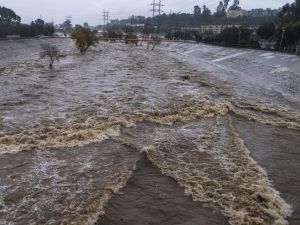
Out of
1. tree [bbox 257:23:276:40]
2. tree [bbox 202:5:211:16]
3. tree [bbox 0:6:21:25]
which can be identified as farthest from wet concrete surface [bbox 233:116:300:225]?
tree [bbox 202:5:211:16]

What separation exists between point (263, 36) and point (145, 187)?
62.6 m

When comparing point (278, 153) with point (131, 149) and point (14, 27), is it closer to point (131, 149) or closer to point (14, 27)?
point (131, 149)

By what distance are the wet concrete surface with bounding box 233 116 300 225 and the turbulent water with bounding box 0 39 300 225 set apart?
0.11 metres

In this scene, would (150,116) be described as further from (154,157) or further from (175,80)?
(175,80)

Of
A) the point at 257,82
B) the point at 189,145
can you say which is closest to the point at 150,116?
the point at 189,145

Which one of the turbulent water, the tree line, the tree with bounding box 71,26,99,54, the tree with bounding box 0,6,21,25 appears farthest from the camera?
the tree with bounding box 0,6,21,25

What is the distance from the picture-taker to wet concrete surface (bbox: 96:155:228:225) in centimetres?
916

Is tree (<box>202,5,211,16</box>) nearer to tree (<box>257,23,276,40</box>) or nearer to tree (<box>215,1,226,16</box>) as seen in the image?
tree (<box>215,1,226,16</box>)

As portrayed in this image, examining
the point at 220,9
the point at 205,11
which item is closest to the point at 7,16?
the point at 205,11

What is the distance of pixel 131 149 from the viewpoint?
13.6 meters

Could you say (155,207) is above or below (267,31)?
below

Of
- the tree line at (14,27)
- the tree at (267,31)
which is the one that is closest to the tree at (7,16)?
the tree line at (14,27)

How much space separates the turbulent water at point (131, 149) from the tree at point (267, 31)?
1655 inches

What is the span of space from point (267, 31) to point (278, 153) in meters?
56.9
